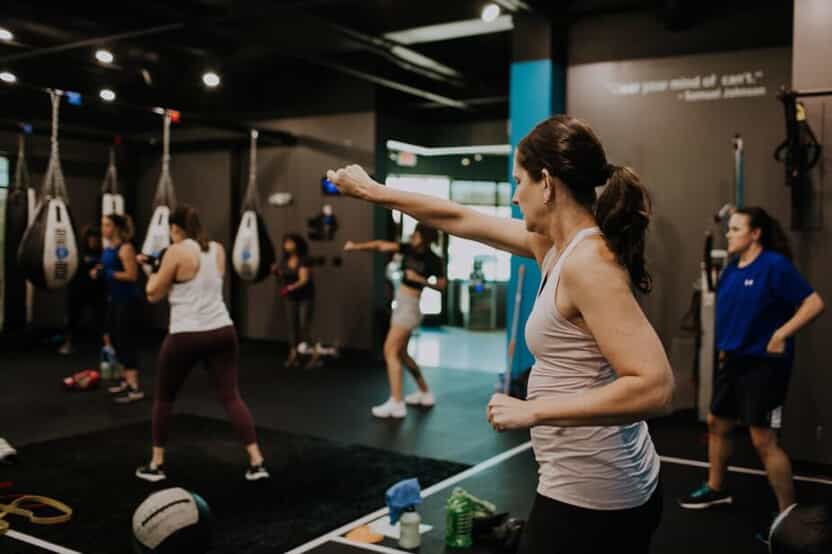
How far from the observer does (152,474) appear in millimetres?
4410

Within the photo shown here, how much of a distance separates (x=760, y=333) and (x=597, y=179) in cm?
255

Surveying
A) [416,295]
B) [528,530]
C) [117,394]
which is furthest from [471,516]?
[117,394]

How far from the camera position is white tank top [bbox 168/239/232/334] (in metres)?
4.18

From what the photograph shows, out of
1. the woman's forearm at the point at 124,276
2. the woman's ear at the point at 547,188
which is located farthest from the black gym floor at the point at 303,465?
the woman's ear at the point at 547,188

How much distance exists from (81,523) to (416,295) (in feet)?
10.1

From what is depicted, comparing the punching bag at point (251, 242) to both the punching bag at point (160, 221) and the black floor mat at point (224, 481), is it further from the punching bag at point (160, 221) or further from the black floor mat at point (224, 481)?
the black floor mat at point (224, 481)

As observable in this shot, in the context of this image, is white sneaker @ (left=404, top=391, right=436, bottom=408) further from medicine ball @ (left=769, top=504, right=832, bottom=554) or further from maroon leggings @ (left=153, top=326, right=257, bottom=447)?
medicine ball @ (left=769, top=504, right=832, bottom=554)

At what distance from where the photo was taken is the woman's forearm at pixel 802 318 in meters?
3.60

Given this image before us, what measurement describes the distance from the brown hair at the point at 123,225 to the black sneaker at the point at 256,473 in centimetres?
318

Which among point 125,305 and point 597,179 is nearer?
point 597,179

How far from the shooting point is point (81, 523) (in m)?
3.74

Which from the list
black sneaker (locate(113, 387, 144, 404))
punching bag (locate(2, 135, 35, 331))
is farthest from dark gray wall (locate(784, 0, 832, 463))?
punching bag (locate(2, 135, 35, 331))

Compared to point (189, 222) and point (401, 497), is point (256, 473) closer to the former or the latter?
point (401, 497)

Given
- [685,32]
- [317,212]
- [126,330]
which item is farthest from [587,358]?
[317,212]
